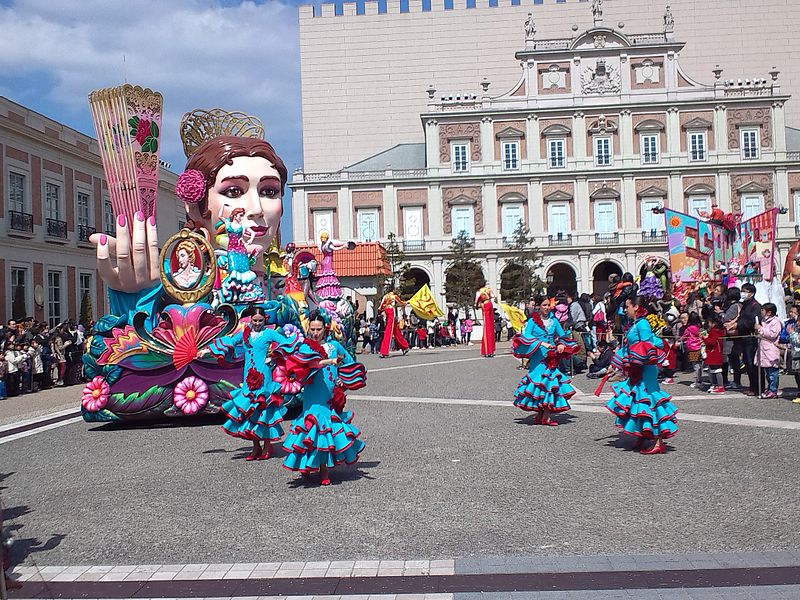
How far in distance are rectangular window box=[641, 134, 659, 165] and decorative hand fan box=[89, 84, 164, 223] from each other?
41.7 m

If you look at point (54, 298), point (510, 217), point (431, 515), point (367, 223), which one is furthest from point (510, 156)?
point (431, 515)

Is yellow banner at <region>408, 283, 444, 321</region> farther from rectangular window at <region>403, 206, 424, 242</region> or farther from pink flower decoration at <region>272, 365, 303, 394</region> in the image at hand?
rectangular window at <region>403, 206, 424, 242</region>

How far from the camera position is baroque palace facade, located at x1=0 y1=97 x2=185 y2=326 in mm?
25406

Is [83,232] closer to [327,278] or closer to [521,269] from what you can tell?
[327,278]

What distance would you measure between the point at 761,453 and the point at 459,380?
363 inches

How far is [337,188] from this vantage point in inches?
2014

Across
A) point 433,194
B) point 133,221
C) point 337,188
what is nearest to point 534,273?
point 433,194

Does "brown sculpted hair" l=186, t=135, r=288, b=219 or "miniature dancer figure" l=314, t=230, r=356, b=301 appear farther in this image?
"miniature dancer figure" l=314, t=230, r=356, b=301

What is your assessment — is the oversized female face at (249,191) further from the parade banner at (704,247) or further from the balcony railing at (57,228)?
the balcony railing at (57,228)

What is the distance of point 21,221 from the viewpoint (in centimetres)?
2592

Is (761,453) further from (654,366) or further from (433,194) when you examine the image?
(433,194)

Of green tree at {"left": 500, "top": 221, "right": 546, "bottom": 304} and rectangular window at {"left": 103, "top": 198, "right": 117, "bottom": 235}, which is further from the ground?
rectangular window at {"left": 103, "top": 198, "right": 117, "bottom": 235}

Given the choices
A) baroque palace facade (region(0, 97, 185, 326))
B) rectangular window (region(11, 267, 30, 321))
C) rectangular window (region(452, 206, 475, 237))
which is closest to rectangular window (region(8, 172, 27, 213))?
baroque palace facade (region(0, 97, 185, 326))

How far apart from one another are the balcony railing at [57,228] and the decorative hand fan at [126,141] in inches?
676
